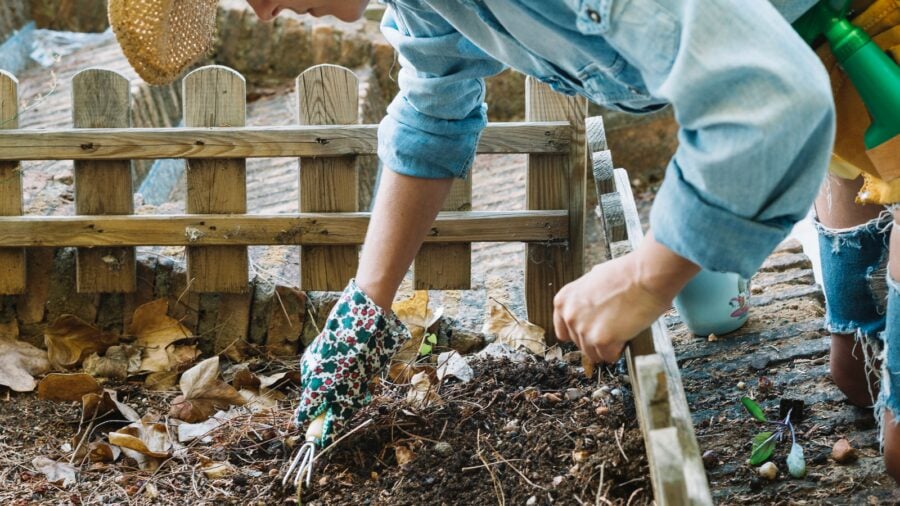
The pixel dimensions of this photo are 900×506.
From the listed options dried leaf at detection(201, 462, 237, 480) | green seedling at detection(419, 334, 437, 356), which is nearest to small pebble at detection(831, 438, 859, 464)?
green seedling at detection(419, 334, 437, 356)

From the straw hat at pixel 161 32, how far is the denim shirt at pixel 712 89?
47 centimetres

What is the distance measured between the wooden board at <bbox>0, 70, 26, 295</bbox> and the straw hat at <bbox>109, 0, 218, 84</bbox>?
1.45m

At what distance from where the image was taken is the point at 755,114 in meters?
1.27

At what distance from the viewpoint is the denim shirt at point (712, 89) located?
1.27 meters

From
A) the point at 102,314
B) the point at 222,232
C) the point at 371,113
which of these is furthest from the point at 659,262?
the point at 371,113

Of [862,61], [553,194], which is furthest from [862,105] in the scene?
Answer: [553,194]

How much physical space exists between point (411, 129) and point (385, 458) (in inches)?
28.7

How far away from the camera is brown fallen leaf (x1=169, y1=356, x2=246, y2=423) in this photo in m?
2.82

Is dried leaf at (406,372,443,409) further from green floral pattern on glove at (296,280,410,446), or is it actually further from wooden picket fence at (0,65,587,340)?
wooden picket fence at (0,65,587,340)

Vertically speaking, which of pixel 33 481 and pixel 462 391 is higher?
pixel 462 391

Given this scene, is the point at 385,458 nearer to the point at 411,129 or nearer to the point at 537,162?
the point at 411,129

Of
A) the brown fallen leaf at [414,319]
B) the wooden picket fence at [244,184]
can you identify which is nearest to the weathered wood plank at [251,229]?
the wooden picket fence at [244,184]

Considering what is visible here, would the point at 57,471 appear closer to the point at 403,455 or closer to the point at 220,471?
the point at 220,471

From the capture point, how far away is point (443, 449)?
2248mm
